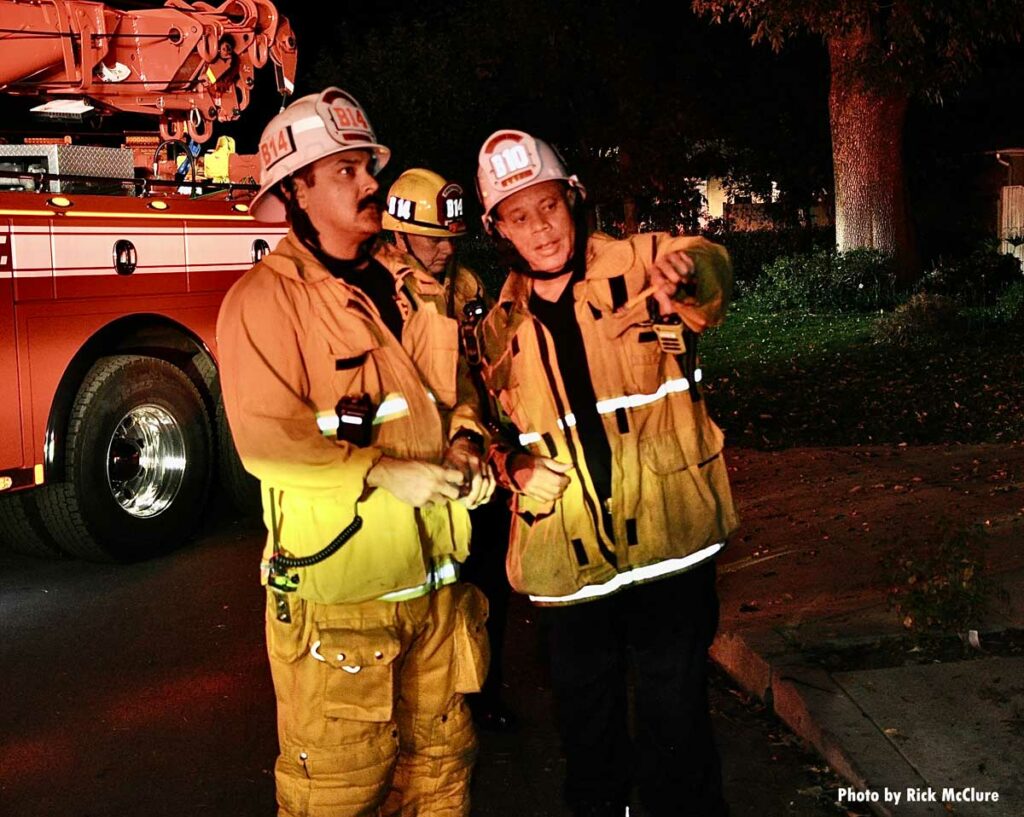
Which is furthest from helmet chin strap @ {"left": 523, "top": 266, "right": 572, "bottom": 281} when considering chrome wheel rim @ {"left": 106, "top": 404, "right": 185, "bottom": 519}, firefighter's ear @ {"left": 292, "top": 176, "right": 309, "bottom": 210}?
chrome wheel rim @ {"left": 106, "top": 404, "right": 185, "bottom": 519}

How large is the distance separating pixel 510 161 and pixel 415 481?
0.95m

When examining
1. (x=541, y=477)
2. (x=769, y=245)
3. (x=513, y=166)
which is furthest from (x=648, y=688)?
(x=769, y=245)

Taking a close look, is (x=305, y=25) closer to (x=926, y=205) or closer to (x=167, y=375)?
(x=926, y=205)

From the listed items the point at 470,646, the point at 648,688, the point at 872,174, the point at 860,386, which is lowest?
the point at 648,688

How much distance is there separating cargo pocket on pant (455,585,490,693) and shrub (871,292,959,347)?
40.0ft

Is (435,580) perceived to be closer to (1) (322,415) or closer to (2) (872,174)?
(1) (322,415)

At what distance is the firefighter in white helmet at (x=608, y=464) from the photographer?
3551mm

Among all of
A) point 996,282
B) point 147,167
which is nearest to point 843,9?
point 996,282

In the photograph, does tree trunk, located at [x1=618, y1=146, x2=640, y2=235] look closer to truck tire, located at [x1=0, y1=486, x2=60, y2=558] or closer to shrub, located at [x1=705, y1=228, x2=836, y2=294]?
shrub, located at [x1=705, y1=228, x2=836, y2=294]

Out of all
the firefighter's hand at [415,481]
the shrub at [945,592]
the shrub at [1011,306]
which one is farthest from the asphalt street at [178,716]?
the shrub at [1011,306]

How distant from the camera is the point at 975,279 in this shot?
19484 mm

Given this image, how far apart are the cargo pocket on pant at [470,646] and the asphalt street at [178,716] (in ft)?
3.81

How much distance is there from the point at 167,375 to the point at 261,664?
2372 mm

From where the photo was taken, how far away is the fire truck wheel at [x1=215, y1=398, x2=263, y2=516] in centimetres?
816
